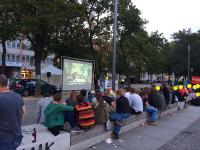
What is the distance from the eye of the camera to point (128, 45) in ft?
178

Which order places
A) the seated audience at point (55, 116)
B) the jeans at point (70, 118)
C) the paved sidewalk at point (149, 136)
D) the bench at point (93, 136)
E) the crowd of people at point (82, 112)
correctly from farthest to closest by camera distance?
the paved sidewalk at point (149, 136)
the jeans at point (70, 118)
the bench at point (93, 136)
the crowd of people at point (82, 112)
the seated audience at point (55, 116)

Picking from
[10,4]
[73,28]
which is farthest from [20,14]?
[73,28]

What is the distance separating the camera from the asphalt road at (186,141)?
1166cm

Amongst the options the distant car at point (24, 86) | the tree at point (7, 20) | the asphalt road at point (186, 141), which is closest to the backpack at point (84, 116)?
the asphalt road at point (186, 141)

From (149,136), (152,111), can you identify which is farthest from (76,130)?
(152,111)

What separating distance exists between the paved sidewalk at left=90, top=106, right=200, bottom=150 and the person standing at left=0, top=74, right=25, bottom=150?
210 inches

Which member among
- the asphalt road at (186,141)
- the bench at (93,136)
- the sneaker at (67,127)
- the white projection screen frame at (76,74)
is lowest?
the asphalt road at (186,141)

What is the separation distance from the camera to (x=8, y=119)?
5.65 m

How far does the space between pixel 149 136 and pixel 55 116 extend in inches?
178

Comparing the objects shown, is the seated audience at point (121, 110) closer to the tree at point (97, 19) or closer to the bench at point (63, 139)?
the bench at point (63, 139)

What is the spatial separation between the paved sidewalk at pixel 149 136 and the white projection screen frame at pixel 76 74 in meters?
3.31

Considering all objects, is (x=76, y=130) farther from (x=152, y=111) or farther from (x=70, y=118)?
(x=152, y=111)

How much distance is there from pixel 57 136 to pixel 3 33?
2629cm

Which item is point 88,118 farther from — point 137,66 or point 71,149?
point 137,66
